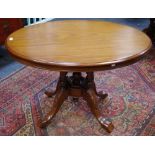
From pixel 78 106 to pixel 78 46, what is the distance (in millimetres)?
665

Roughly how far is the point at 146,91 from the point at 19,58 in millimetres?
1271

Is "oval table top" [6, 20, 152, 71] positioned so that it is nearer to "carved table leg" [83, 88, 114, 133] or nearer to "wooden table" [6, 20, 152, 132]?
"wooden table" [6, 20, 152, 132]

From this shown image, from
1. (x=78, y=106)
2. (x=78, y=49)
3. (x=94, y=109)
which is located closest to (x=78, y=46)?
(x=78, y=49)

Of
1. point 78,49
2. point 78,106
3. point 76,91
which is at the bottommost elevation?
point 78,106

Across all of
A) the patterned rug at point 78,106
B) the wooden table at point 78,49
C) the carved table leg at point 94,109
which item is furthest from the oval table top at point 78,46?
the patterned rug at point 78,106

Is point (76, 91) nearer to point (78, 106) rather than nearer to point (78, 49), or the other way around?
point (78, 106)

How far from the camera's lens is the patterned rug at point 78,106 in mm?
1592

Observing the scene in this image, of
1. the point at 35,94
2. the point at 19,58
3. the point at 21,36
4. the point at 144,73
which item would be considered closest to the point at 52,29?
the point at 21,36

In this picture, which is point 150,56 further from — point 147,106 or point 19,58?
point 19,58

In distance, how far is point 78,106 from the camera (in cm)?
183

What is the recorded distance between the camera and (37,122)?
1.65 metres

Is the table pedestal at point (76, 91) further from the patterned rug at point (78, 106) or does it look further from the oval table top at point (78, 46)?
the oval table top at point (78, 46)

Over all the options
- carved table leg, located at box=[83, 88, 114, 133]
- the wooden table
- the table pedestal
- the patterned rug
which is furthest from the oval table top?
the patterned rug

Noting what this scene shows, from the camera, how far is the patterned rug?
1.59m
